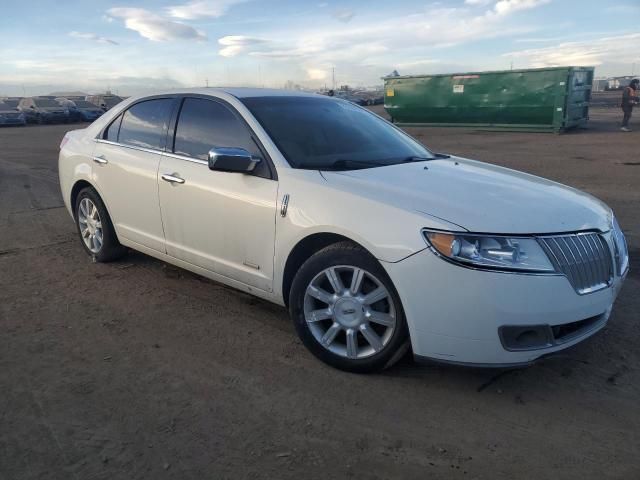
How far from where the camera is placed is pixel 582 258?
9.95ft

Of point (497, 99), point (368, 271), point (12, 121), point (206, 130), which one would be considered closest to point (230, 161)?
point (206, 130)

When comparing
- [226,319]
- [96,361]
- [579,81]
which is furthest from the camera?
[579,81]

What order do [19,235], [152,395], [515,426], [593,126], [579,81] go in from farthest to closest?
[593,126] → [579,81] → [19,235] → [152,395] → [515,426]

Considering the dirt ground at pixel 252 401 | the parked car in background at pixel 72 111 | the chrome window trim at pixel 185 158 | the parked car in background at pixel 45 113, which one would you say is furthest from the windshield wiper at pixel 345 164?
the parked car in background at pixel 72 111

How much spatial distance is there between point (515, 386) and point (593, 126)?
73.3ft

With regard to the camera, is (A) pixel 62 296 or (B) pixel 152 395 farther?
(A) pixel 62 296

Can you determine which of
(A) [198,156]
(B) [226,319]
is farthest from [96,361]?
(A) [198,156]

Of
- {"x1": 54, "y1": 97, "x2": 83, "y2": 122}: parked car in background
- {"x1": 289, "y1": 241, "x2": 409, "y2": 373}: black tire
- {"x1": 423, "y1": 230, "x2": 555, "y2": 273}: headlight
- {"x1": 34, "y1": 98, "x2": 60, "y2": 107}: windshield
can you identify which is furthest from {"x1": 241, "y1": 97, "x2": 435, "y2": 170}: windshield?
{"x1": 34, "y1": 98, "x2": 60, "y2": 107}: windshield

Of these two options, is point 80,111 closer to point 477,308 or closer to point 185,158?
point 185,158

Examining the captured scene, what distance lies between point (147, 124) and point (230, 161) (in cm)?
154

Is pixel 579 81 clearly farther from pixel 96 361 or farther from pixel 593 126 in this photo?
pixel 96 361

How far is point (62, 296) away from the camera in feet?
15.2

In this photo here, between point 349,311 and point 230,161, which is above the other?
point 230,161

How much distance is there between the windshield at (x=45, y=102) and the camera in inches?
1512
